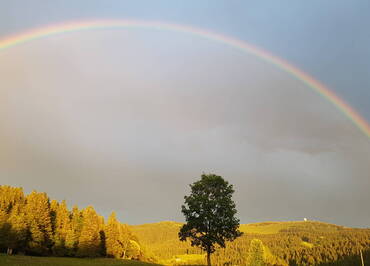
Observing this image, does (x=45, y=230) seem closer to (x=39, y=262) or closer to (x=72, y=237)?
(x=72, y=237)

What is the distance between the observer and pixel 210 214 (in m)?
42.1

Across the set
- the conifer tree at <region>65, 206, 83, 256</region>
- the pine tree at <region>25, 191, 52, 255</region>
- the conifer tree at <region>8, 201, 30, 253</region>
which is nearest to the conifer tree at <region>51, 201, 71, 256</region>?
the conifer tree at <region>65, 206, 83, 256</region>

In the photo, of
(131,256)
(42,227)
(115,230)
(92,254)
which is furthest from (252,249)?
(42,227)

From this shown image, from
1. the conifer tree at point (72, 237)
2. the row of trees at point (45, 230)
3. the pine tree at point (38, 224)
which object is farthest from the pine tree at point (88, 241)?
the pine tree at point (38, 224)

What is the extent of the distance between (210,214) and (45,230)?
62.0 meters

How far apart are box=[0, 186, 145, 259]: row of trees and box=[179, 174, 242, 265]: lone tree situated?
164 ft

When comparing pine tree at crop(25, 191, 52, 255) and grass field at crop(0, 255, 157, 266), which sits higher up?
pine tree at crop(25, 191, 52, 255)

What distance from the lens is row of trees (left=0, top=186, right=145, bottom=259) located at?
245 feet

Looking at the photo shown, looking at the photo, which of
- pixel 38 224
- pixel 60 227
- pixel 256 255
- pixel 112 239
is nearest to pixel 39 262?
pixel 38 224

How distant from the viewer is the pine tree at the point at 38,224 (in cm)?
7900

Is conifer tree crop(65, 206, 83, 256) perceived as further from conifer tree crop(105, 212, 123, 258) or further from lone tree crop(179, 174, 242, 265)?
lone tree crop(179, 174, 242, 265)

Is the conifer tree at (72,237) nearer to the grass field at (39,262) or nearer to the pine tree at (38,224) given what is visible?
the pine tree at (38,224)

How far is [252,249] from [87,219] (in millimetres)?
97980

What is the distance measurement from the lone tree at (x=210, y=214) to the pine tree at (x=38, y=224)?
52337 millimetres
